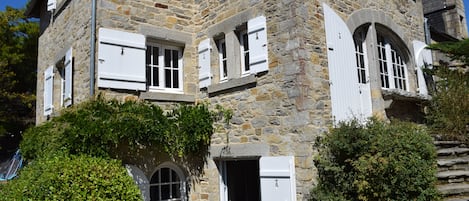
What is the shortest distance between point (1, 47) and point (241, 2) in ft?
43.1

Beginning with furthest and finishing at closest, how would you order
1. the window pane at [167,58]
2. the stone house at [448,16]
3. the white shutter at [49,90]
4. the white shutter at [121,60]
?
the stone house at [448,16], the white shutter at [49,90], the window pane at [167,58], the white shutter at [121,60]

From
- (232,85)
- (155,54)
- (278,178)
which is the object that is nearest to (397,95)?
(278,178)

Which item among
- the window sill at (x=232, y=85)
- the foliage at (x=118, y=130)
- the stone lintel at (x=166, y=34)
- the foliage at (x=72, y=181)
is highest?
the stone lintel at (x=166, y=34)

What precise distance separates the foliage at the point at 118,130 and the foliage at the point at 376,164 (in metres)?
2.40

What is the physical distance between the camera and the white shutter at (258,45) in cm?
628

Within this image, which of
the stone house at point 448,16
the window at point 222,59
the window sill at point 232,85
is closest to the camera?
the window sill at point 232,85

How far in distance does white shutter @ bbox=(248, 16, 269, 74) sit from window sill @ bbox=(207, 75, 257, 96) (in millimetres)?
165

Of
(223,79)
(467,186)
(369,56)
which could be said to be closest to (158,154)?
(223,79)

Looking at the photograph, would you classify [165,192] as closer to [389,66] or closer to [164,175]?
[164,175]

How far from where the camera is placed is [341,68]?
21.0 ft

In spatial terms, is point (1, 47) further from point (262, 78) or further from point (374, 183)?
point (374, 183)

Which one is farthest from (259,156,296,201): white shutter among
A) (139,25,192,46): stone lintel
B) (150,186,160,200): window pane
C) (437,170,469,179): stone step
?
(139,25,192,46): stone lintel

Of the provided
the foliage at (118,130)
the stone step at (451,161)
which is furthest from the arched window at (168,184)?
the stone step at (451,161)

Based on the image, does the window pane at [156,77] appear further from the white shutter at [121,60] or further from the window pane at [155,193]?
the window pane at [155,193]
